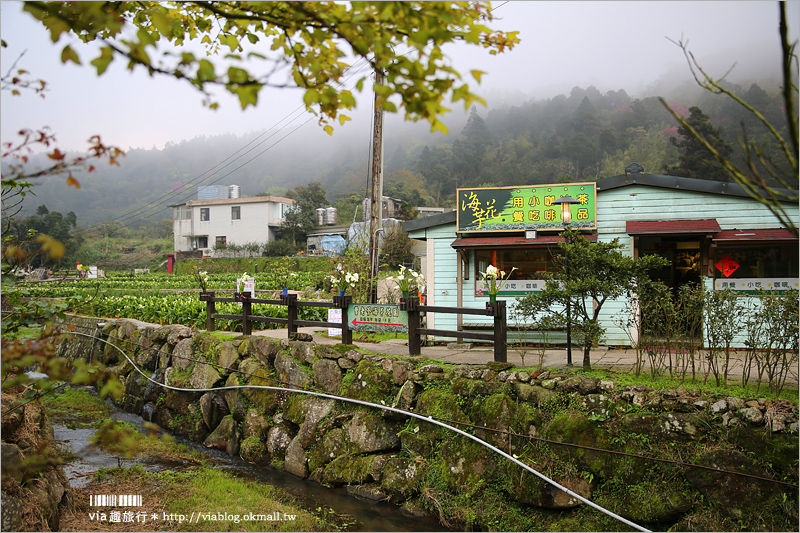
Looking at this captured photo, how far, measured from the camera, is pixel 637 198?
9.15m

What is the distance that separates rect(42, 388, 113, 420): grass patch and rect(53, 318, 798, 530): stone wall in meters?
2.74

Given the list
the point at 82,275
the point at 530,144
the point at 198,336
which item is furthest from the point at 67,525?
the point at 530,144

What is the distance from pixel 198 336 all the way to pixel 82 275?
93.9 feet

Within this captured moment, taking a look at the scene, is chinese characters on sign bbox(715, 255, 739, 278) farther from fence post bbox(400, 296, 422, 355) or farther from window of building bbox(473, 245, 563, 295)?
fence post bbox(400, 296, 422, 355)

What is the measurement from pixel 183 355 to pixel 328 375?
383 cm

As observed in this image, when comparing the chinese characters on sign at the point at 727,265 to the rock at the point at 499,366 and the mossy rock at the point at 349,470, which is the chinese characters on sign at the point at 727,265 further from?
the mossy rock at the point at 349,470

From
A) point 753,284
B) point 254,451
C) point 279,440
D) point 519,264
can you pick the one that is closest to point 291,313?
point 279,440

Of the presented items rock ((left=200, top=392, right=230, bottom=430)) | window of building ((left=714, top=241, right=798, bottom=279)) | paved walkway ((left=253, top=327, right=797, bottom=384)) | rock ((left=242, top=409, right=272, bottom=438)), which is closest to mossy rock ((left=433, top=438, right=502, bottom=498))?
paved walkway ((left=253, top=327, right=797, bottom=384))

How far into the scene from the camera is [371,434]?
6328mm

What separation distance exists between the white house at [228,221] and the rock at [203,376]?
35.7 metres

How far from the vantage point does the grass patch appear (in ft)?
30.3

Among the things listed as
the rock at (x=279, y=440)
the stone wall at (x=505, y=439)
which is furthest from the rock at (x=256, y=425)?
the rock at (x=279, y=440)

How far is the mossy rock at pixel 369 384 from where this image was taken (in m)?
6.62

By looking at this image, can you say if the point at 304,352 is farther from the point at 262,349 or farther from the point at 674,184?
the point at 674,184
